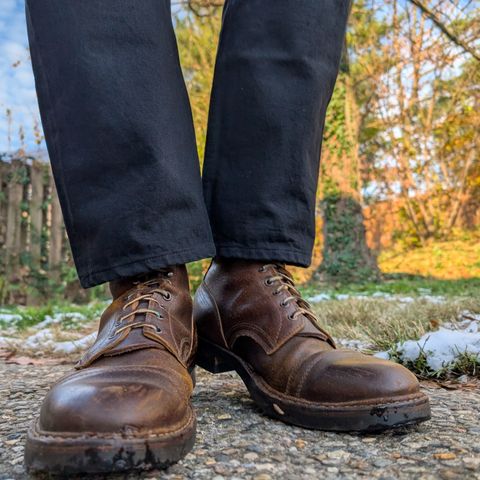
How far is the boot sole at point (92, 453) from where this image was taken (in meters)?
0.60

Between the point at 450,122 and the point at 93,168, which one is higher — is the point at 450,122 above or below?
above

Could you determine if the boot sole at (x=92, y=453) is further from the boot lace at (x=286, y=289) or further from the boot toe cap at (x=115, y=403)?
the boot lace at (x=286, y=289)

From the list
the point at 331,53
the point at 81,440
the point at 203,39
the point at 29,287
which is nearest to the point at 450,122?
the point at 203,39

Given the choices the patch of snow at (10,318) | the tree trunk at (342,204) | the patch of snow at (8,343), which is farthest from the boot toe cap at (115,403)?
the tree trunk at (342,204)

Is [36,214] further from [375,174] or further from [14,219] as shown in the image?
[375,174]

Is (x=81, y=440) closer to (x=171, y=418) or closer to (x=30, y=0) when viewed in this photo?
(x=171, y=418)

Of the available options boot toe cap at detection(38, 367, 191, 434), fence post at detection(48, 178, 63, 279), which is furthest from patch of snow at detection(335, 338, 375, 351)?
fence post at detection(48, 178, 63, 279)

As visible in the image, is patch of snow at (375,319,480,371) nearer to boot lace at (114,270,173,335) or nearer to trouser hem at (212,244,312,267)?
trouser hem at (212,244,312,267)

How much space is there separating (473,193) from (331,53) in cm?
985

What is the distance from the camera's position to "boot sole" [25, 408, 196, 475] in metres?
0.60

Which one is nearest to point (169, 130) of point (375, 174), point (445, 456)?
point (445, 456)

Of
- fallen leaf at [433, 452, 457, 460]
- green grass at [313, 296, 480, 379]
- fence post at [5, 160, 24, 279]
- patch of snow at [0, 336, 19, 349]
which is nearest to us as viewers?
fallen leaf at [433, 452, 457, 460]

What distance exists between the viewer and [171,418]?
68 centimetres

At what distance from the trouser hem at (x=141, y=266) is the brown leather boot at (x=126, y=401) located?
4 cm
